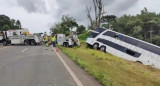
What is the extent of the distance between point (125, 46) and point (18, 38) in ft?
60.8

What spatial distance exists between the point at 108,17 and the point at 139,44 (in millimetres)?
75002

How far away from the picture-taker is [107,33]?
30.2m

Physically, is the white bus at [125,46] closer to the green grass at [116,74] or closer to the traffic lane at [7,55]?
the green grass at [116,74]

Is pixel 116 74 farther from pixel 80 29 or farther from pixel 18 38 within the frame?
pixel 80 29

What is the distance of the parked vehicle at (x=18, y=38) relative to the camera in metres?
40.1

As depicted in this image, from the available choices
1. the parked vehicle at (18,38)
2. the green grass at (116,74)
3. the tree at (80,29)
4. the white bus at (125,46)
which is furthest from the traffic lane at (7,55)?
the tree at (80,29)

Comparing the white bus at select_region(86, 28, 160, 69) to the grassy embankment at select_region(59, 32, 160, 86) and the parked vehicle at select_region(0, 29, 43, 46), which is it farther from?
the parked vehicle at select_region(0, 29, 43, 46)

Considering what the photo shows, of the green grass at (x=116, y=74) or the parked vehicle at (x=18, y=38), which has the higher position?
the parked vehicle at (x=18, y=38)

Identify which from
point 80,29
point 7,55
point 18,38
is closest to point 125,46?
point 7,55

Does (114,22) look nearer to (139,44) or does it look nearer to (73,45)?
(73,45)

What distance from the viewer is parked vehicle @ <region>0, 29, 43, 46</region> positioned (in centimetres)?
4006

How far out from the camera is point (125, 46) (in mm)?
28562

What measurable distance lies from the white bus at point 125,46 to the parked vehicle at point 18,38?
11.4 meters

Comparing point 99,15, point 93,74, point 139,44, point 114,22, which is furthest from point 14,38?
point 114,22
